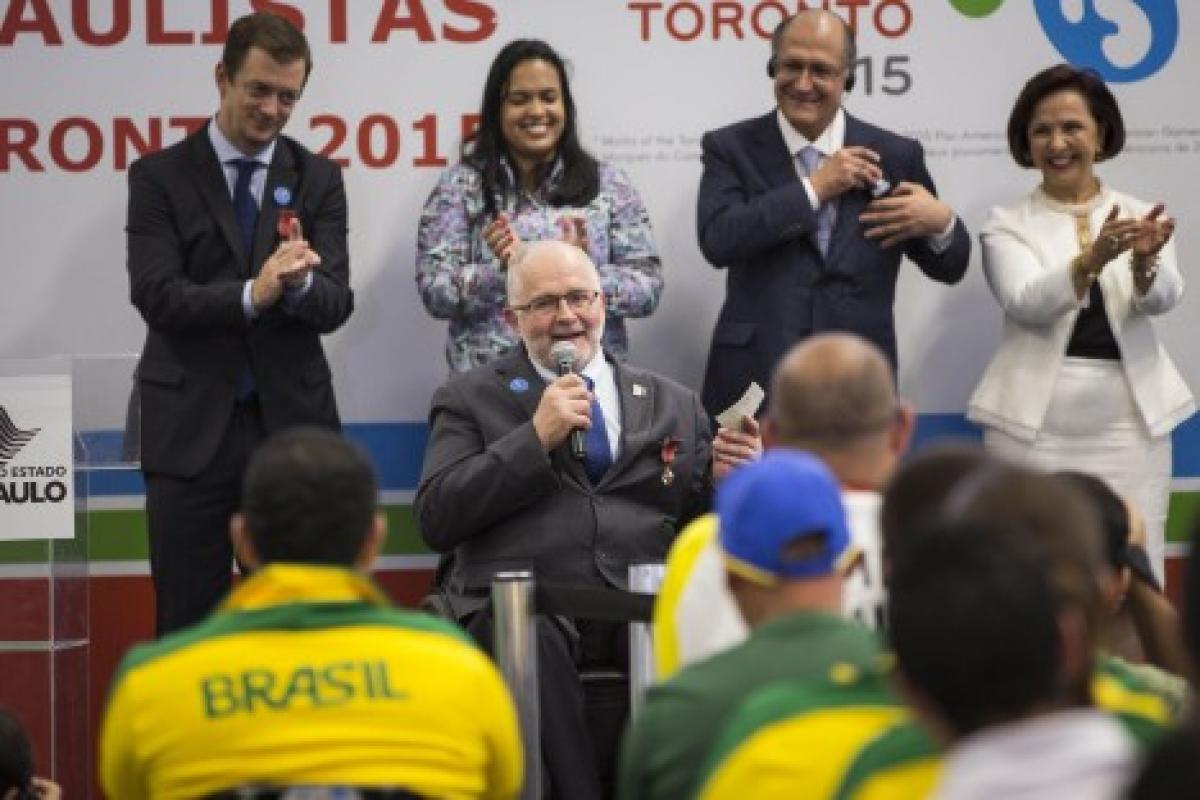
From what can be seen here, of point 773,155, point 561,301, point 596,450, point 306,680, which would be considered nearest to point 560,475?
point 596,450

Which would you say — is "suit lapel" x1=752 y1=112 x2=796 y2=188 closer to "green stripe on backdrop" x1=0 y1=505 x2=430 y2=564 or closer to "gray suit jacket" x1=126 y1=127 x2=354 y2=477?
"gray suit jacket" x1=126 y1=127 x2=354 y2=477

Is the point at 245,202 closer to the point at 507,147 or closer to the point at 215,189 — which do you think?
the point at 215,189

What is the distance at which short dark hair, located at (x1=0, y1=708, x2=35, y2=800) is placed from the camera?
450 cm

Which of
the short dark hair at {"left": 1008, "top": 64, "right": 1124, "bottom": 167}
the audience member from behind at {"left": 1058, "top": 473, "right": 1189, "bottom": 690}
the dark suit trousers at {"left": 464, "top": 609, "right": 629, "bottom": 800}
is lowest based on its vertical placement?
the dark suit trousers at {"left": 464, "top": 609, "right": 629, "bottom": 800}

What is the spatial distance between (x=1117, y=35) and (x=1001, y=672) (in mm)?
6198

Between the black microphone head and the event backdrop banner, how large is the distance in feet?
5.96

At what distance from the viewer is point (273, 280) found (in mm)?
6695

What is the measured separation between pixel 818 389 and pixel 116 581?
4551 millimetres

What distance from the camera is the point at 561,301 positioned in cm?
627

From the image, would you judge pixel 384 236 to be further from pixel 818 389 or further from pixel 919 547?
pixel 919 547

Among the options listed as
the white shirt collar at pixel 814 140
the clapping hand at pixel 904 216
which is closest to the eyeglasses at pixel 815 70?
the white shirt collar at pixel 814 140

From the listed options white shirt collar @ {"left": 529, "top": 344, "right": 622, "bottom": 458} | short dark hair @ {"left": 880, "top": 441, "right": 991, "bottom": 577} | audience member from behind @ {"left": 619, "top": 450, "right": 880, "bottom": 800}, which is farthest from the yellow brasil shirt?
white shirt collar @ {"left": 529, "top": 344, "right": 622, "bottom": 458}

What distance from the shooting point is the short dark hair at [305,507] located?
11.6 ft

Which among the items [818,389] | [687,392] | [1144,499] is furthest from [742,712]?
[1144,499]
